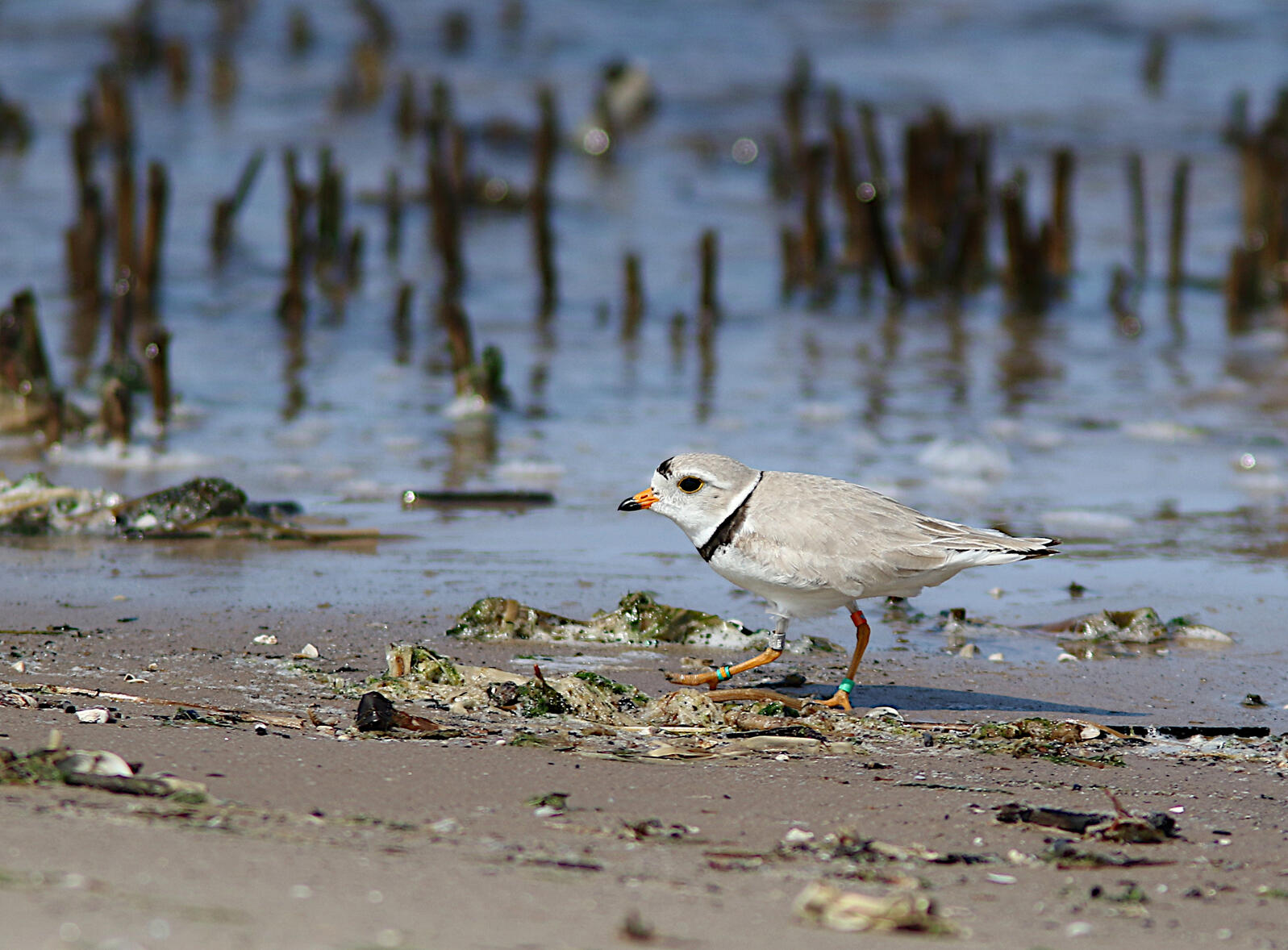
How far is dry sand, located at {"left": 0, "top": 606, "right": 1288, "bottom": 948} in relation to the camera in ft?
8.16

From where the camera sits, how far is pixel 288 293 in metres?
10.7

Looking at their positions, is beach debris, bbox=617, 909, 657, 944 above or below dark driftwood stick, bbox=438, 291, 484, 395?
below

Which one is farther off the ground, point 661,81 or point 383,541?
point 661,81

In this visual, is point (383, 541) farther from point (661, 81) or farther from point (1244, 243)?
point (661, 81)

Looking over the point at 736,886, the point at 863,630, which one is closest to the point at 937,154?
the point at 863,630

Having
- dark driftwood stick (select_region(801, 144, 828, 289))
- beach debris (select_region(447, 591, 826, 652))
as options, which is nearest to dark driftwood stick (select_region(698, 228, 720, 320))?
dark driftwood stick (select_region(801, 144, 828, 289))

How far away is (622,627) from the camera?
520cm

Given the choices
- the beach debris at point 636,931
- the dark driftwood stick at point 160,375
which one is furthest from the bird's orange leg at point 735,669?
the dark driftwood stick at point 160,375

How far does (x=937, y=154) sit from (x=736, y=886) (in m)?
10.9

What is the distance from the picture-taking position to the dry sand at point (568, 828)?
2.49 meters

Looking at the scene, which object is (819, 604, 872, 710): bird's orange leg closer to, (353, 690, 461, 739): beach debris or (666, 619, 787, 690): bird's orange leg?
(666, 619, 787, 690): bird's orange leg

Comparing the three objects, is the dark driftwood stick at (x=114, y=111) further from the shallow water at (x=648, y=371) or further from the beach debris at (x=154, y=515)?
the beach debris at (x=154, y=515)

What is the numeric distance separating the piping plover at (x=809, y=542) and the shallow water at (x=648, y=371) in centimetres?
71

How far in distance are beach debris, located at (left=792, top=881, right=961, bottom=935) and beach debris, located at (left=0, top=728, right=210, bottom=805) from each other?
129 cm
